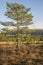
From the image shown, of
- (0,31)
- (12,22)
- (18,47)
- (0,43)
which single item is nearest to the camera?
(0,31)

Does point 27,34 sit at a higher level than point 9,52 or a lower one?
higher

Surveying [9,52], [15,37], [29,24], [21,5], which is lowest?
[9,52]

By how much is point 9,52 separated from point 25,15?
264 inches

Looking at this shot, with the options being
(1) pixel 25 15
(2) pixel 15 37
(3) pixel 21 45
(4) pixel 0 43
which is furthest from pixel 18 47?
(4) pixel 0 43

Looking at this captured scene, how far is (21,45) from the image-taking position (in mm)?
31344

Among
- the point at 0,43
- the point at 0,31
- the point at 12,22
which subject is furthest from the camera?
the point at 0,43

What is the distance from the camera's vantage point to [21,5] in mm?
30156

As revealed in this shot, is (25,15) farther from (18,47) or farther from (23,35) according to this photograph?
(18,47)

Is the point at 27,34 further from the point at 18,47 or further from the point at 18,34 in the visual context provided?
the point at 18,47

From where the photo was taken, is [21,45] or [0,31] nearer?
[0,31]

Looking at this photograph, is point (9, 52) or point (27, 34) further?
point (9, 52)

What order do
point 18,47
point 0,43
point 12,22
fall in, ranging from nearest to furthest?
point 12,22, point 18,47, point 0,43

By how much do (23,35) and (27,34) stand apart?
0.97m

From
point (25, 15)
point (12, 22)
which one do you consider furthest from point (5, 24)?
point (25, 15)
